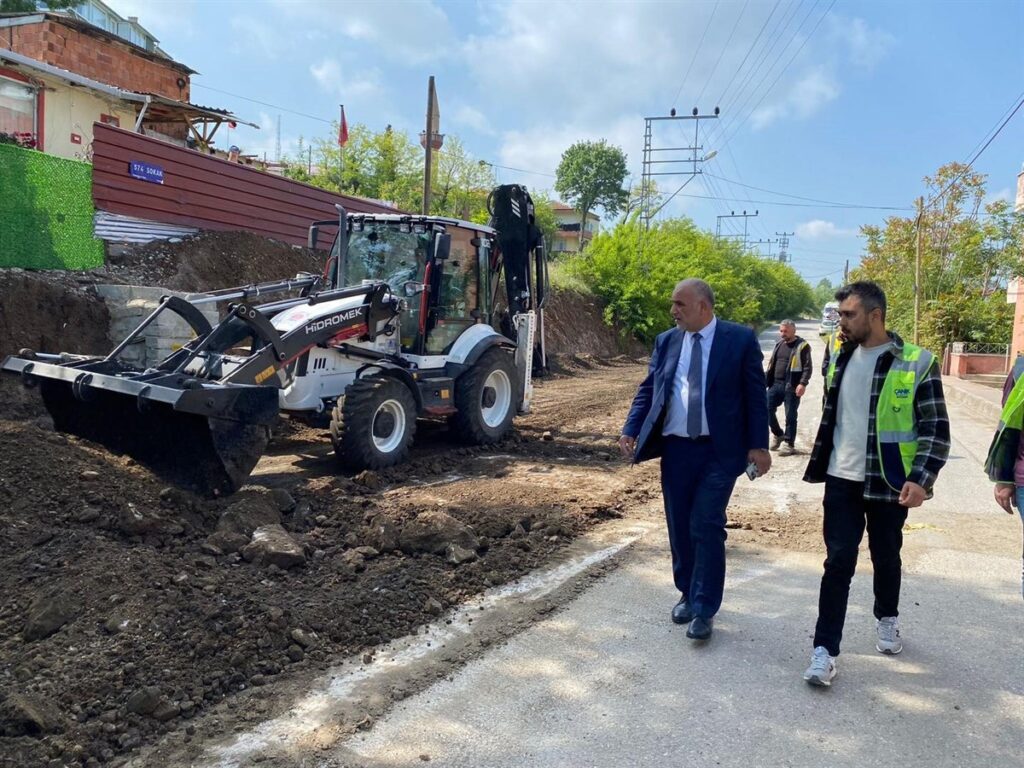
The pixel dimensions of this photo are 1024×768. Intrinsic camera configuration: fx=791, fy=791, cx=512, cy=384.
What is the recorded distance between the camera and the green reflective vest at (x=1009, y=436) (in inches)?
124

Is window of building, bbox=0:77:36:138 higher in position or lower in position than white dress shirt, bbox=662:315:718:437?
higher

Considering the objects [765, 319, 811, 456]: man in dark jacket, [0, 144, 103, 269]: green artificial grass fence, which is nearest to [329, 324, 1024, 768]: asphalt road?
[765, 319, 811, 456]: man in dark jacket

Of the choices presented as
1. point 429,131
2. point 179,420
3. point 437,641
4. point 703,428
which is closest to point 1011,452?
point 703,428

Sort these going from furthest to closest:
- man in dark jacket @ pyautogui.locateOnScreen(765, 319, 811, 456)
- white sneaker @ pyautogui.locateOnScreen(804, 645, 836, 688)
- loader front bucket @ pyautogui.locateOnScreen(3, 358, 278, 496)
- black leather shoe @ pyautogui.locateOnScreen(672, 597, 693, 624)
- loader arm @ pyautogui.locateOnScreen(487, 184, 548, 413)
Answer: loader arm @ pyautogui.locateOnScreen(487, 184, 548, 413), man in dark jacket @ pyautogui.locateOnScreen(765, 319, 811, 456), loader front bucket @ pyautogui.locateOnScreen(3, 358, 278, 496), black leather shoe @ pyautogui.locateOnScreen(672, 597, 693, 624), white sneaker @ pyautogui.locateOnScreen(804, 645, 836, 688)

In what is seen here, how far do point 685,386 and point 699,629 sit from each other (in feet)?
4.04

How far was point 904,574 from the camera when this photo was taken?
518 cm

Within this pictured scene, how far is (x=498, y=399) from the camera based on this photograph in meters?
9.72

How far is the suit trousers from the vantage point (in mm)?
3969

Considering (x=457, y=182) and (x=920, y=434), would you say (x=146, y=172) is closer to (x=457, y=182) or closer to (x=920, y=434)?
(x=920, y=434)

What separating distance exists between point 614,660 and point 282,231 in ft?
46.3

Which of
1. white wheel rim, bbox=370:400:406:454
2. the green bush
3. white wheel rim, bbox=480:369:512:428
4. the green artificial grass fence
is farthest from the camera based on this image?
the green bush

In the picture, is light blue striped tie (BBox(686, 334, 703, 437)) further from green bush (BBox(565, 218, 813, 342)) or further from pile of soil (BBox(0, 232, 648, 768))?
green bush (BBox(565, 218, 813, 342))

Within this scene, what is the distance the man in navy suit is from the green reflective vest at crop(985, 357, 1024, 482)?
1007mm

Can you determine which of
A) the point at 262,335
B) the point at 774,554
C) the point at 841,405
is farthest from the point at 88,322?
the point at 841,405
